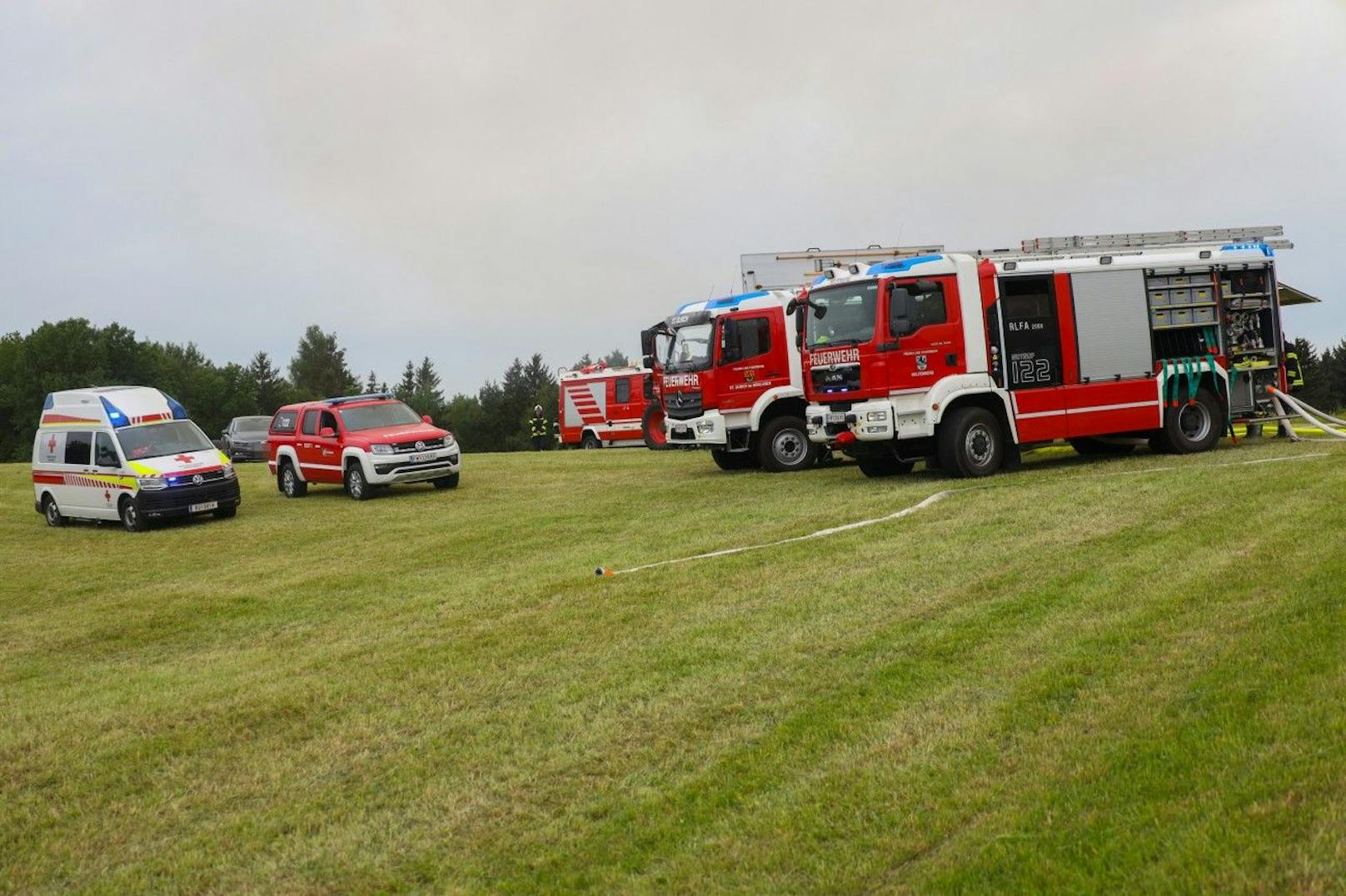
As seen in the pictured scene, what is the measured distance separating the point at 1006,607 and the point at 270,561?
9984mm

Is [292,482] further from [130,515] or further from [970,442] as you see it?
[970,442]

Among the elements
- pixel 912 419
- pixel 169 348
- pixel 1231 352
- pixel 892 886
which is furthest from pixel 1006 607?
pixel 169 348

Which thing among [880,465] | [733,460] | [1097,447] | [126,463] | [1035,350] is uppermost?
[1035,350]

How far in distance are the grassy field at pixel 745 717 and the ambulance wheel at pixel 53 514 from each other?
1023 cm

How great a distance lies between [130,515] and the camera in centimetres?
2038

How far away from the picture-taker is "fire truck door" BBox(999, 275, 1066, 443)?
664 inches

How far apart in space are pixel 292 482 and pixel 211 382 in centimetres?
7788

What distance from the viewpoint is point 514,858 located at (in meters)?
4.90

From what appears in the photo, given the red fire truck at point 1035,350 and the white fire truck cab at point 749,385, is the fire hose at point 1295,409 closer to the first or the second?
the red fire truck at point 1035,350

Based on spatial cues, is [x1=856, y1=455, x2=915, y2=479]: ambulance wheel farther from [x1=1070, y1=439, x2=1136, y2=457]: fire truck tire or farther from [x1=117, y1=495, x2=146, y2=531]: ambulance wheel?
[x1=117, y1=495, x2=146, y2=531]: ambulance wheel

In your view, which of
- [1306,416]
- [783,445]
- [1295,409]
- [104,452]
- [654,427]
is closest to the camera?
[1306,416]

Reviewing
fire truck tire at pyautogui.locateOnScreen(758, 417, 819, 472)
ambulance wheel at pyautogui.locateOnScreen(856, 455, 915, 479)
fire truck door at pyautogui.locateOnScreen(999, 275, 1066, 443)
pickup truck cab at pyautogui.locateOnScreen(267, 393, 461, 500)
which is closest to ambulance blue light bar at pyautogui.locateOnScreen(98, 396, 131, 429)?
pickup truck cab at pyautogui.locateOnScreen(267, 393, 461, 500)

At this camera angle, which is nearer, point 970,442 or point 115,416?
point 970,442

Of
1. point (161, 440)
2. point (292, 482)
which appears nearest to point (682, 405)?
point (292, 482)
